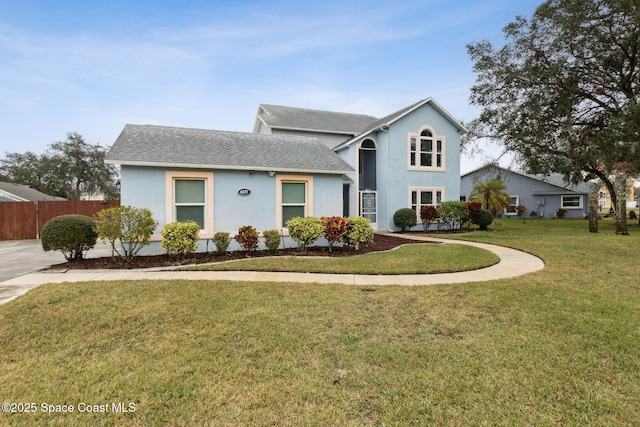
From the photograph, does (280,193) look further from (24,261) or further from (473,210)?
(473,210)

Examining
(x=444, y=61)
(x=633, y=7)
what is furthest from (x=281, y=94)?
(x=633, y=7)

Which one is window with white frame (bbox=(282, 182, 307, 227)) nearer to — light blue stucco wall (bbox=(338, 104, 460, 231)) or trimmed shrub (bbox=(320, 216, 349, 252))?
trimmed shrub (bbox=(320, 216, 349, 252))

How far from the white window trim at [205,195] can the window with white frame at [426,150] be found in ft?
40.4

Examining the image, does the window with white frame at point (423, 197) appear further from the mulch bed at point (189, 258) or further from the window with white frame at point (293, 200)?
the window with white frame at point (293, 200)

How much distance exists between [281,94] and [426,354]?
27311mm

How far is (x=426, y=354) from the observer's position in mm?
3553

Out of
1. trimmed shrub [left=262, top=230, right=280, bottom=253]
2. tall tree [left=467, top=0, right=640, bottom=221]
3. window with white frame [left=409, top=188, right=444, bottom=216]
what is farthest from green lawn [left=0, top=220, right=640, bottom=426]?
tall tree [left=467, top=0, right=640, bottom=221]

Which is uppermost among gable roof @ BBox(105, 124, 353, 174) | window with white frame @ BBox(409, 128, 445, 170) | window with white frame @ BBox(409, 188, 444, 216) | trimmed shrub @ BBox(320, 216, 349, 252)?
window with white frame @ BBox(409, 128, 445, 170)

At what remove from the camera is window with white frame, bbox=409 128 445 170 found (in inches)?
717

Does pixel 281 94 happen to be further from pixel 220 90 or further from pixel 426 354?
pixel 426 354

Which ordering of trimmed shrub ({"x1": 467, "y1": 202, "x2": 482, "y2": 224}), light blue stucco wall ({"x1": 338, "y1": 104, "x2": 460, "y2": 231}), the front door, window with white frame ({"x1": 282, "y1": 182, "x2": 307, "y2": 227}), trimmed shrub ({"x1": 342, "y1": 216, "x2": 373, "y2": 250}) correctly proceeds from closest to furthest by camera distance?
trimmed shrub ({"x1": 342, "y1": 216, "x2": 373, "y2": 250}) < window with white frame ({"x1": 282, "y1": 182, "x2": 307, "y2": 227}) < light blue stucco wall ({"x1": 338, "y1": 104, "x2": 460, "y2": 231}) < trimmed shrub ({"x1": 467, "y1": 202, "x2": 482, "y2": 224}) < the front door

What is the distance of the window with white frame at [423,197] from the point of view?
18250 mm

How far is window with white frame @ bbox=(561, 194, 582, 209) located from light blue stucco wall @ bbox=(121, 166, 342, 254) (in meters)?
35.1

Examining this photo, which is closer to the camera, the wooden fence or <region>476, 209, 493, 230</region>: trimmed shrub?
the wooden fence
